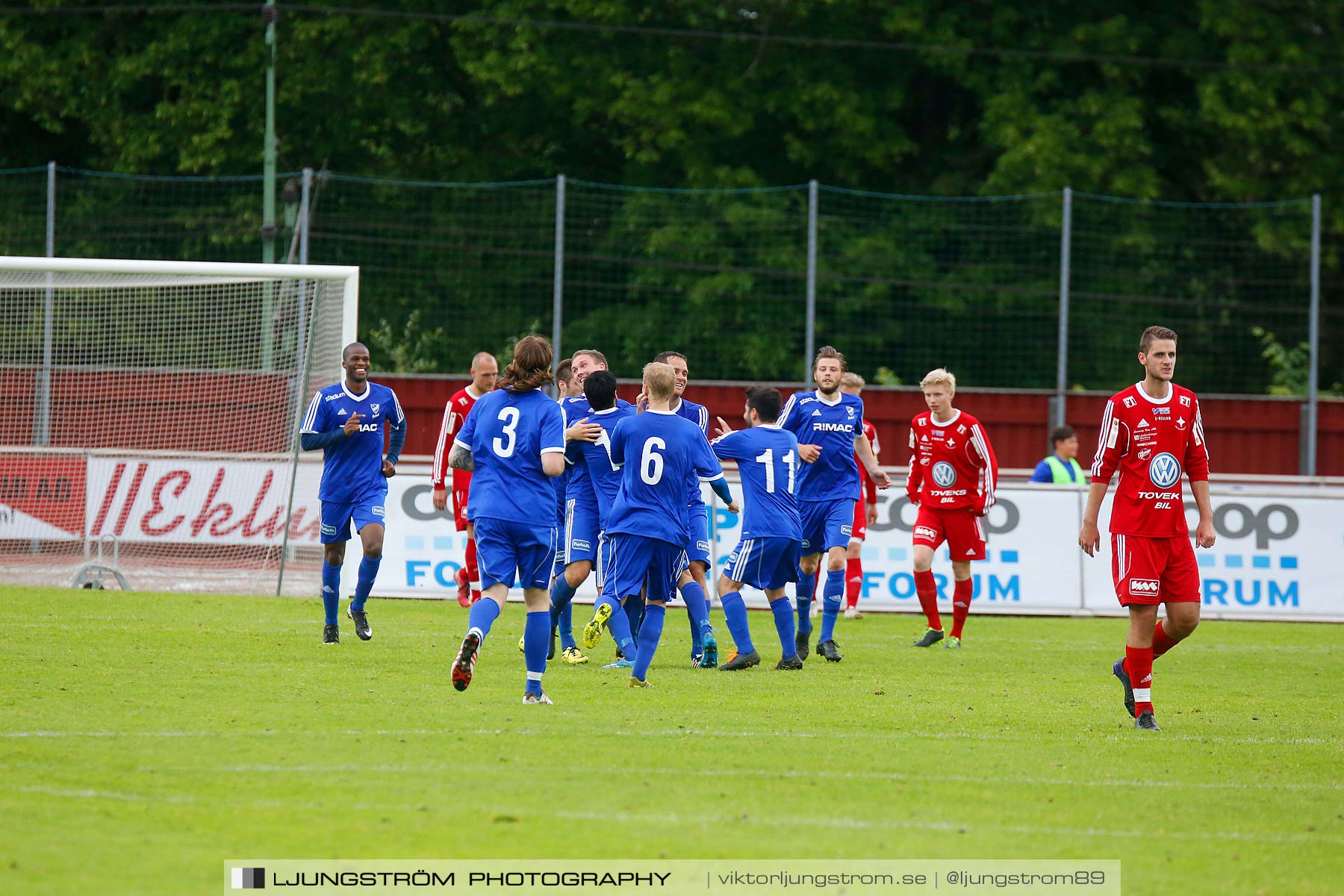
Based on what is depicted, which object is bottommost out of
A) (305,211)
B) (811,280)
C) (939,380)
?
(939,380)

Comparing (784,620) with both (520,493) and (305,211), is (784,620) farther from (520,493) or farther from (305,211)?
(305,211)

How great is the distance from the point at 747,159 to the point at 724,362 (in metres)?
6.83

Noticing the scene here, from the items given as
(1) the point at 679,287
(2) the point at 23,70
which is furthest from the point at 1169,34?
(2) the point at 23,70

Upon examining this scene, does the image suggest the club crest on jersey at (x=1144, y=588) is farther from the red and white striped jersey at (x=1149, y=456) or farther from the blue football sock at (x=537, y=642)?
the blue football sock at (x=537, y=642)

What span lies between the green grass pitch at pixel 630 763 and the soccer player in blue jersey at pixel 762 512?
1.75ft

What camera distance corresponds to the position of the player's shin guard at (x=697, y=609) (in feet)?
35.3

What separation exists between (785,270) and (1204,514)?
16.9 meters

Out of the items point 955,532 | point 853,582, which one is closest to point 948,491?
point 955,532

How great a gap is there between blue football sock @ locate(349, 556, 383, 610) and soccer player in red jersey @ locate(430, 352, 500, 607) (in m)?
1.03

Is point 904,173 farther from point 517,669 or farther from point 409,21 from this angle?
point 517,669

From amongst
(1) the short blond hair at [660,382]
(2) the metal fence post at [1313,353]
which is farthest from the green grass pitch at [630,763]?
(2) the metal fence post at [1313,353]

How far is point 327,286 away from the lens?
50.6 ft

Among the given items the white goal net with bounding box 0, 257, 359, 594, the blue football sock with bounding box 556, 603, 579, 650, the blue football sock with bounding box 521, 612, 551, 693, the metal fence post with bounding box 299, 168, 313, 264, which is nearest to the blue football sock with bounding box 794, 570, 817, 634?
the blue football sock with bounding box 556, 603, 579, 650

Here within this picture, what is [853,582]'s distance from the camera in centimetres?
1566
